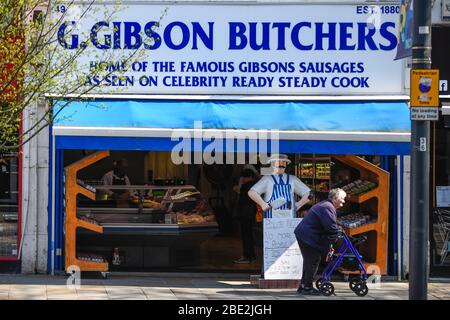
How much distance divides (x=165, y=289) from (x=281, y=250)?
5.82 feet

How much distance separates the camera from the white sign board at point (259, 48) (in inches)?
442

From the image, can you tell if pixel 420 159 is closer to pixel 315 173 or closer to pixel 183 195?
pixel 315 173

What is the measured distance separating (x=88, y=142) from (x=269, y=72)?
3.11 m

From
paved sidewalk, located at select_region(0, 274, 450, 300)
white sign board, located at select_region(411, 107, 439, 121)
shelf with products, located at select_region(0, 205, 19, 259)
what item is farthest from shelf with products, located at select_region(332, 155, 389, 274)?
shelf with products, located at select_region(0, 205, 19, 259)

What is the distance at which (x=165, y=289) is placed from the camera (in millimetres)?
10102

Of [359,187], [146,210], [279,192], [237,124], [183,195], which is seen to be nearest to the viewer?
[279,192]

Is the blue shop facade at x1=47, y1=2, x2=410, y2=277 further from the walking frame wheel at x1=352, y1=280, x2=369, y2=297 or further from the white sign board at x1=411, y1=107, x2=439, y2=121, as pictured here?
the white sign board at x1=411, y1=107, x2=439, y2=121

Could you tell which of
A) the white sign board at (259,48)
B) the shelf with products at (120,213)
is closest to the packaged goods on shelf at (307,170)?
the shelf with products at (120,213)

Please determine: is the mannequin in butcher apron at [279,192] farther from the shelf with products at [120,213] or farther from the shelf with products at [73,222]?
the shelf with products at [73,222]

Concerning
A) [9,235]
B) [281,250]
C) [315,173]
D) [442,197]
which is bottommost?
[281,250]

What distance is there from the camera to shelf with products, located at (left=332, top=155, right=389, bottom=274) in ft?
36.1

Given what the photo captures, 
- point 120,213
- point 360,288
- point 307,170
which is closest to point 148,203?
point 120,213

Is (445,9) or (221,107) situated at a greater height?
(445,9)

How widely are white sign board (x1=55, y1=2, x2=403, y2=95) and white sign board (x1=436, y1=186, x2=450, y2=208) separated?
178 cm
